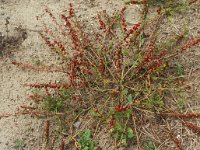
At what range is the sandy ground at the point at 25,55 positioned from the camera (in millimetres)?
3166

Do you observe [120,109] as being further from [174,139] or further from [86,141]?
[174,139]

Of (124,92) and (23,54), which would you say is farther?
(23,54)

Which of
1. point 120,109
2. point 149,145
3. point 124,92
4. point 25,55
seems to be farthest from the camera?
point 25,55

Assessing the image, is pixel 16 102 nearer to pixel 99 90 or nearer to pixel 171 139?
pixel 99 90

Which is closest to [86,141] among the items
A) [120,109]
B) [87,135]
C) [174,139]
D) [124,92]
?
[87,135]

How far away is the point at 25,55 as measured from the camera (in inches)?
140

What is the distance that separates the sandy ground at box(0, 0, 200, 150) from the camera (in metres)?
3.17

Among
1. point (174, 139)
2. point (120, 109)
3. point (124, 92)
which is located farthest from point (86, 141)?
point (174, 139)

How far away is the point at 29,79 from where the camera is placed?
3422 millimetres

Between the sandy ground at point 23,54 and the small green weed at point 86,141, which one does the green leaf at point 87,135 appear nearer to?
the small green weed at point 86,141

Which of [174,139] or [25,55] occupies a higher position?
[25,55]

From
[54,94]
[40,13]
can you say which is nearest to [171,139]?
[54,94]

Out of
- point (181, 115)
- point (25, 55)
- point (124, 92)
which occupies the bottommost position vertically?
point (181, 115)

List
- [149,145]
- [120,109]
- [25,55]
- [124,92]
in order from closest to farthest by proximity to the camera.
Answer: [120,109], [149,145], [124,92], [25,55]
